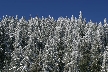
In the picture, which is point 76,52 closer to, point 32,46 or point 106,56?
point 106,56

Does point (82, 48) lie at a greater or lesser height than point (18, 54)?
greater

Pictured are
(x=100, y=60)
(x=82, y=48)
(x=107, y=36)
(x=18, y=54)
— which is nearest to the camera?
(x=18, y=54)

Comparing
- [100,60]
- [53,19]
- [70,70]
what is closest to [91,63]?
[100,60]

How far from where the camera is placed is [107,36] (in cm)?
11500

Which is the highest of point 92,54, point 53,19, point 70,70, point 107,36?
point 53,19

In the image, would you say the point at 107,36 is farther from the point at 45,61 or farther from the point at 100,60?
the point at 45,61

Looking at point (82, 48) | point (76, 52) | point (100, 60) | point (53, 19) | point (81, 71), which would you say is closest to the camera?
point (76, 52)

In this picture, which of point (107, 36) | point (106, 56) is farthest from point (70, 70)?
point (107, 36)

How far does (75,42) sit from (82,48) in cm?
554

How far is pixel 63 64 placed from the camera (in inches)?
3310

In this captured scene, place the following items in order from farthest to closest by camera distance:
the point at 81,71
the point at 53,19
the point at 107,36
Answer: the point at 53,19, the point at 107,36, the point at 81,71

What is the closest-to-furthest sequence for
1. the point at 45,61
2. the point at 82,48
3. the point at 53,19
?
1. the point at 45,61
2. the point at 82,48
3. the point at 53,19

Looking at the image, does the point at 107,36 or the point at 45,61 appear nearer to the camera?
the point at 45,61

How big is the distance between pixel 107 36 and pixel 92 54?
26.5m
